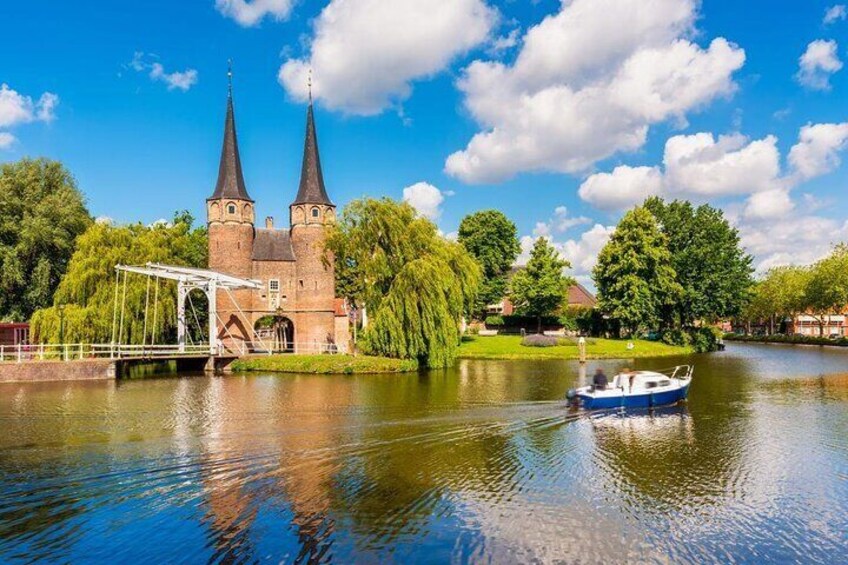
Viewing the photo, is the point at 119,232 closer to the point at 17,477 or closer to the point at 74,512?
the point at 17,477

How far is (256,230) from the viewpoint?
46.6 m

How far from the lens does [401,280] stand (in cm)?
3491

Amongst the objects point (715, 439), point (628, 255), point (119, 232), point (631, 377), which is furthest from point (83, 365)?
point (628, 255)

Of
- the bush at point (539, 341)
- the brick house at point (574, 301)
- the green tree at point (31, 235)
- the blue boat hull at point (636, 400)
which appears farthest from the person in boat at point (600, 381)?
the brick house at point (574, 301)

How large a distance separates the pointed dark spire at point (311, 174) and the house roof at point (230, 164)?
13.1 feet

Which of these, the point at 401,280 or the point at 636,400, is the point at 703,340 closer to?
the point at 401,280

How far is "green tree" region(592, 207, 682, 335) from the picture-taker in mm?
51938

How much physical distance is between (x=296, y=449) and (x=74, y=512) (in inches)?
211

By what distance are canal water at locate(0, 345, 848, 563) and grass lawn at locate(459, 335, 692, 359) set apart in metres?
20.9

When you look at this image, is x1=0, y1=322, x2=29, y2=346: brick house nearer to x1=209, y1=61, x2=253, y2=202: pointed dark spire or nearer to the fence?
the fence

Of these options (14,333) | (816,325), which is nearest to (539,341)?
(14,333)

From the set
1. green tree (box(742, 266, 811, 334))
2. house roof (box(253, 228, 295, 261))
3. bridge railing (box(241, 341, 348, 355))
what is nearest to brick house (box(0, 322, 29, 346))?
bridge railing (box(241, 341, 348, 355))

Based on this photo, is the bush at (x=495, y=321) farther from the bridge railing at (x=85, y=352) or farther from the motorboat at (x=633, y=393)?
the motorboat at (x=633, y=393)

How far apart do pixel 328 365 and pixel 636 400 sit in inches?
693
